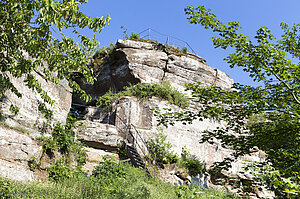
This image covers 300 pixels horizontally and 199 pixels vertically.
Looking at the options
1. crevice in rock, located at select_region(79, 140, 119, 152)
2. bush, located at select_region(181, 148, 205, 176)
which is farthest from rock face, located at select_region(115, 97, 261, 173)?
crevice in rock, located at select_region(79, 140, 119, 152)

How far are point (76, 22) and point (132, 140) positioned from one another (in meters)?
7.59

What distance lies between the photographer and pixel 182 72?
17.5 metres

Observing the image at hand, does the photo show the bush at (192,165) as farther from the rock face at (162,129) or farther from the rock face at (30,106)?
the rock face at (30,106)

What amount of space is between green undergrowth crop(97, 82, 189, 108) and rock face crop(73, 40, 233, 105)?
1127mm

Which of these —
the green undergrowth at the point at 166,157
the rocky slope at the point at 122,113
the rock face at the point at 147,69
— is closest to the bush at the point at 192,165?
the green undergrowth at the point at 166,157

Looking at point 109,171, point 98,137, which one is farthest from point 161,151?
point 109,171

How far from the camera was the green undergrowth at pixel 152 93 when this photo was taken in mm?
14773

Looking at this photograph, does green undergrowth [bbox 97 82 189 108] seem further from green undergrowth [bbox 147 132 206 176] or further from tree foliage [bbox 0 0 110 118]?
tree foliage [bbox 0 0 110 118]

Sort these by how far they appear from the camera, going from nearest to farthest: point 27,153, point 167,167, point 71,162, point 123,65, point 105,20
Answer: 1. point 105,20
2. point 27,153
3. point 71,162
4. point 167,167
5. point 123,65

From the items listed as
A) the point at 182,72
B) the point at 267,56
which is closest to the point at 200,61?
the point at 182,72

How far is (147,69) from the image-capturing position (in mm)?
16641

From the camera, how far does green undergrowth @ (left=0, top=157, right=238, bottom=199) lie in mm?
5746

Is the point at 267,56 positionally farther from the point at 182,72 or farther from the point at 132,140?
the point at 182,72

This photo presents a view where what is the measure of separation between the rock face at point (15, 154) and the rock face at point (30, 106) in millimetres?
342
